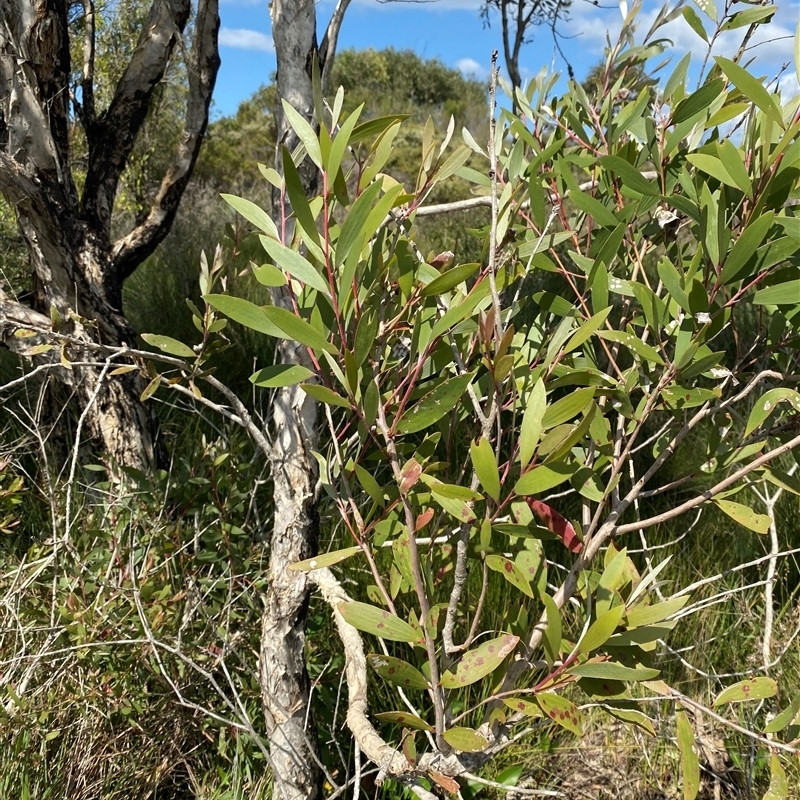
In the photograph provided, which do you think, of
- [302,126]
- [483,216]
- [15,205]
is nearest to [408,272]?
[302,126]

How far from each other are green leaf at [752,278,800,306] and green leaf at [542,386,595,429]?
26 centimetres

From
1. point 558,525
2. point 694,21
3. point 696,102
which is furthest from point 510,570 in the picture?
point 694,21

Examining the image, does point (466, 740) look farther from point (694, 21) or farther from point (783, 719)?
point (694, 21)

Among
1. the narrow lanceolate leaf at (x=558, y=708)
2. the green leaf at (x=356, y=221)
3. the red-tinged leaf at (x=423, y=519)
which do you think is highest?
the green leaf at (x=356, y=221)

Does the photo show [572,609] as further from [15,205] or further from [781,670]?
[15,205]

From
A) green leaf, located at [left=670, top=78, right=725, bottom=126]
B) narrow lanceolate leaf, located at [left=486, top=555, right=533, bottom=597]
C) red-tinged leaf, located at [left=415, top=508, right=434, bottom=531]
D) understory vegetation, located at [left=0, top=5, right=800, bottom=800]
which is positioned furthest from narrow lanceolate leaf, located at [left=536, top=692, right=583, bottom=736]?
green leaf, located at [left=670, top=78, right=725, bottom=126]

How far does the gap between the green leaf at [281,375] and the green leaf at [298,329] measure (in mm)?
85

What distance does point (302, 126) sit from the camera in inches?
28.3

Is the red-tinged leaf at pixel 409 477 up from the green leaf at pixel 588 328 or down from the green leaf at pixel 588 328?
down

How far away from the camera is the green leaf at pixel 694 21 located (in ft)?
3.17

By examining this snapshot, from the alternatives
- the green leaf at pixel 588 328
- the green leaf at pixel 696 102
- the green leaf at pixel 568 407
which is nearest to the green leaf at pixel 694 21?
the green leaf at pixel 696 102

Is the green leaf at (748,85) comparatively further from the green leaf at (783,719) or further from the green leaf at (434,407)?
the green leaf at (783,719)

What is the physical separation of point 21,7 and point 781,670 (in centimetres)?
225

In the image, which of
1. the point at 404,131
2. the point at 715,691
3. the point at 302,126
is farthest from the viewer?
the point at 404,131
